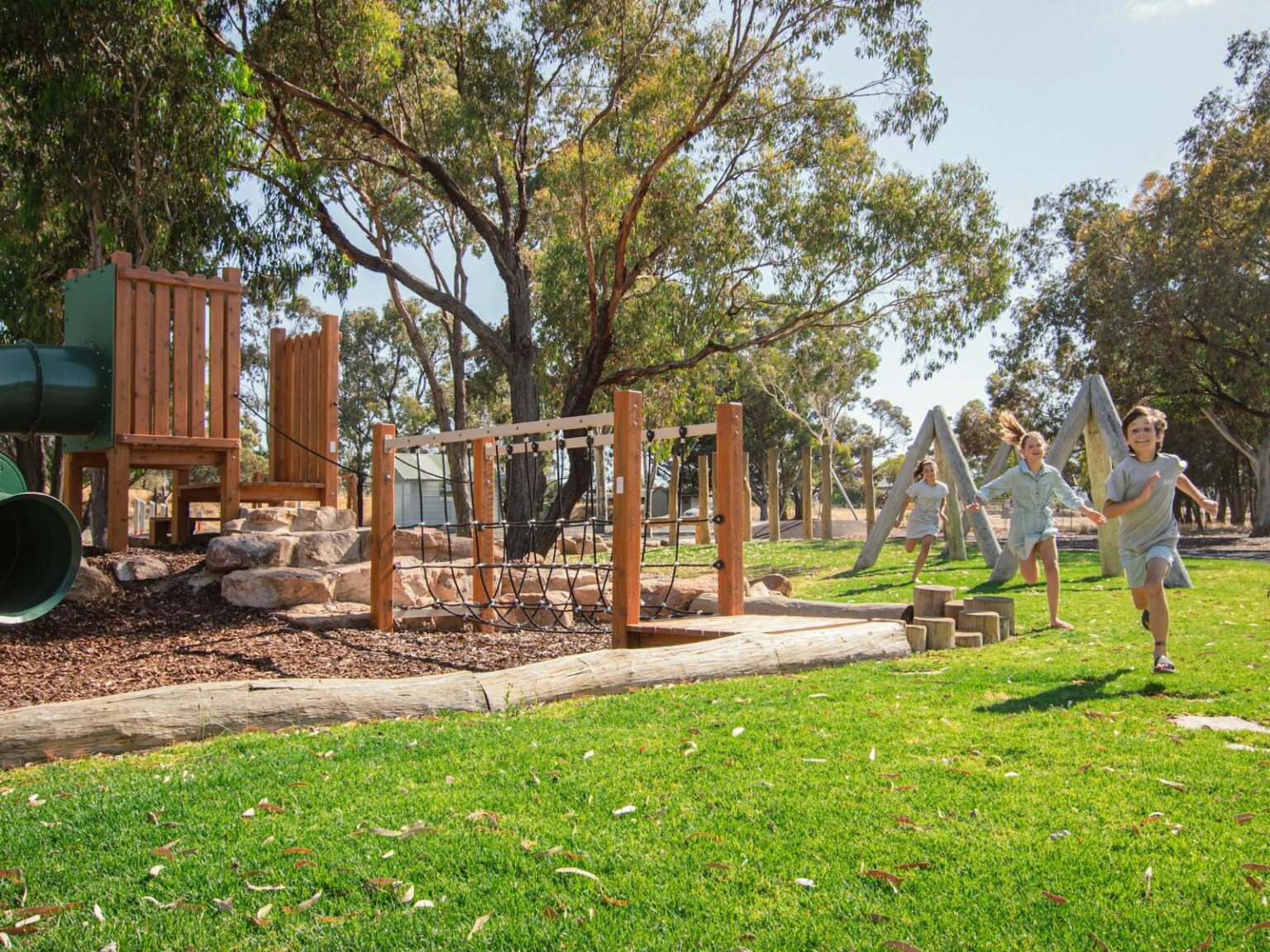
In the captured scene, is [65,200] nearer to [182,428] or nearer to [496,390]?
[182,428]

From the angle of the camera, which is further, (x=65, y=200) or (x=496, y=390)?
(x=496, y=390)

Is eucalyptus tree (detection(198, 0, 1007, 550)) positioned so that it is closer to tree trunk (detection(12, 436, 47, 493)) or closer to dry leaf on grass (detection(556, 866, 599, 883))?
tree trunk (detection(12, 436, 47, 493))

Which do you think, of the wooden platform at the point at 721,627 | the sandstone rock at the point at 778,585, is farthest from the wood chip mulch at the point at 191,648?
the sandstone rock at the point at 778,585

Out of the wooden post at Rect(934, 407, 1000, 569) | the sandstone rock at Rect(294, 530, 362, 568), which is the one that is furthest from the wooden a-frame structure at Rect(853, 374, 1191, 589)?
the sandstone rock at Rect(294, 530, 362, 568)

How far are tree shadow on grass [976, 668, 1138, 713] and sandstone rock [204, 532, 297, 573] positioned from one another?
7.16m

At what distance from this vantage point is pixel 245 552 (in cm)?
982

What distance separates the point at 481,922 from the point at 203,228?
13301mm

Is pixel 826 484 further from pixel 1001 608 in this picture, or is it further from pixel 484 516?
pixel 1001 608

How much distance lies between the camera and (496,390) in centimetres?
3325

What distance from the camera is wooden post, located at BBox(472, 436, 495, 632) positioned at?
32.0 ft

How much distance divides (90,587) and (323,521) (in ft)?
8.22

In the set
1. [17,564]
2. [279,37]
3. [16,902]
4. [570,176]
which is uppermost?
[279,37]

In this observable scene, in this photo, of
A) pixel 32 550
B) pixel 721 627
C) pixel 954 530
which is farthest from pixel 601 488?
pixel 32 550

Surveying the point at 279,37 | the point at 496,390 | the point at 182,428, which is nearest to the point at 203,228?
the point at 279,37
